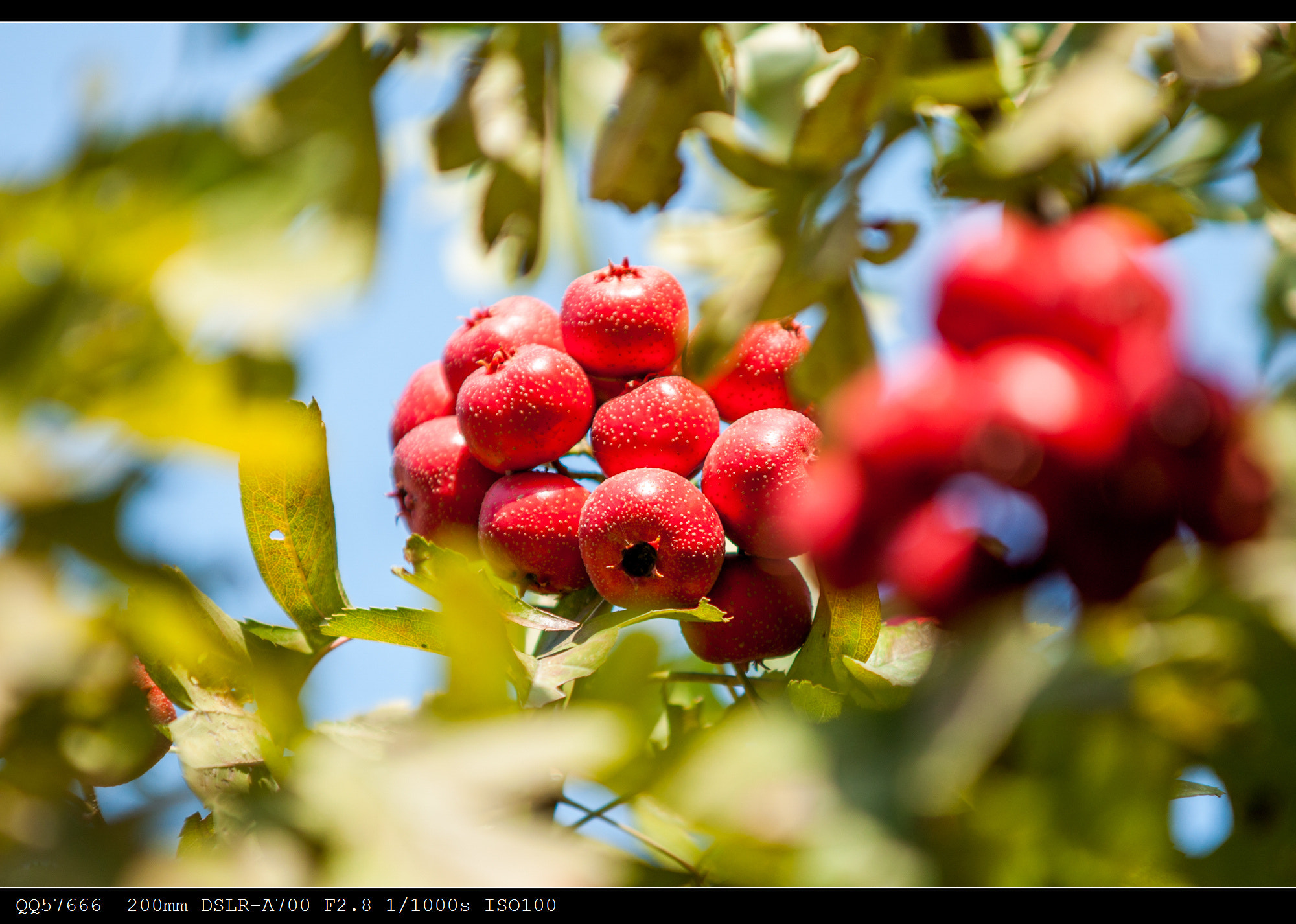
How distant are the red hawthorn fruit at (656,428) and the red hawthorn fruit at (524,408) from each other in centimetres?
5

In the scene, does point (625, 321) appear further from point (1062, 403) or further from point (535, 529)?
point (1062, 403)

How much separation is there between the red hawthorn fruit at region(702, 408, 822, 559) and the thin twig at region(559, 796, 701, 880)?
377 mm

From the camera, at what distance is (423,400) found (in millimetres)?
1477

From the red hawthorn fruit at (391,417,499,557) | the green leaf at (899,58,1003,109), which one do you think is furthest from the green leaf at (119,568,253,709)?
the green leaf at (899,58,1003,109)

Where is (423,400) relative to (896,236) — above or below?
below

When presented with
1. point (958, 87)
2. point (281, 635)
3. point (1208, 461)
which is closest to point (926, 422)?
point (1208, 461)

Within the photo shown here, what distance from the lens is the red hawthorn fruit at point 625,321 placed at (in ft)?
4.15

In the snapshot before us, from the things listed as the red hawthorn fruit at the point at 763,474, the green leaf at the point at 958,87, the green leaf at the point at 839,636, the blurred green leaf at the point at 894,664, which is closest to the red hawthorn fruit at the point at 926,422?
the green leaf at the point at 958,87

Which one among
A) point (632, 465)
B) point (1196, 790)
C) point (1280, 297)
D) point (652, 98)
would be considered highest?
point (652, 98)

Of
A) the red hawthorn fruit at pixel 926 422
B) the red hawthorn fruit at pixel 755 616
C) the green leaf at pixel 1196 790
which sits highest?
the red hawthorn fruit at pixel 926 422

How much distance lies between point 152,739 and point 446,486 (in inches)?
20.0

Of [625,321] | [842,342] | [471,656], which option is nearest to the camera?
[471,656]

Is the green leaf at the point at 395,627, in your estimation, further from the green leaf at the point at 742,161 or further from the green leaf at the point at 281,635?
the green leaf at the point at 742,161
